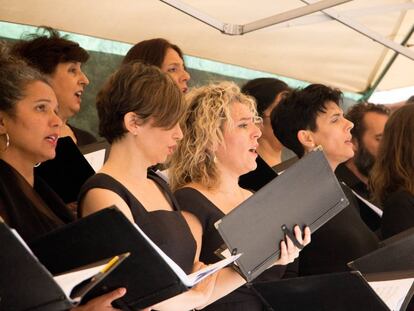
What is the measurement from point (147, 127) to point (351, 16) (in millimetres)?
1989

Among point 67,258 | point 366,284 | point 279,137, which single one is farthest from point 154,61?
point 67,258

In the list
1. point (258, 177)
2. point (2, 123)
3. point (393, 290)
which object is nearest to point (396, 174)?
point (258, 177)

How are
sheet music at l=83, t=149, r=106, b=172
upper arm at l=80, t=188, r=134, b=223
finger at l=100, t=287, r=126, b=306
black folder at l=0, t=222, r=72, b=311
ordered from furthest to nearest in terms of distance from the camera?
sheet music at l=83, t=149, r=106, b=172 < upper arm at l=80, t=188, r=134, b=223 < finger at l=100, t=287, r=126, b=306 < black folder at l=0, t=222, r=72, b=311

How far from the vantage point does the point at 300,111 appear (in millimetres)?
3773

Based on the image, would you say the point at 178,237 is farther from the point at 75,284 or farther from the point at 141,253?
the point at 75,284

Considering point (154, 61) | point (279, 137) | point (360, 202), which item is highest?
point (154, 61)

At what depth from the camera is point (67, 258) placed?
80.2 inches

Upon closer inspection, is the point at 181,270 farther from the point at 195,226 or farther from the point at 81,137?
the point at 81,137

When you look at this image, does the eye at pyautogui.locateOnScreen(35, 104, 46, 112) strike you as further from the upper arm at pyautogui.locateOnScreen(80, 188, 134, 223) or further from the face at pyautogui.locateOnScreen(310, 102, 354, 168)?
the face at pyautogui.locateOnScreen(310, 102, 354, 168)

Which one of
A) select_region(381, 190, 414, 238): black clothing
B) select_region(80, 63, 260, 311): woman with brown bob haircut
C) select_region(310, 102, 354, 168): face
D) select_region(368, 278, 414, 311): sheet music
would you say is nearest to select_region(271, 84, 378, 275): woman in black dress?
select_region(310, 102, 354, 168): face

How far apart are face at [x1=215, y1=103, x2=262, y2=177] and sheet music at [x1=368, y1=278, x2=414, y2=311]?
64 cm

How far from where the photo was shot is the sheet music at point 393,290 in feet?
9.27

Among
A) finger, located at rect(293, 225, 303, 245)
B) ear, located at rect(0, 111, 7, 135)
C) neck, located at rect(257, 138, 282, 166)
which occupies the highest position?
ear, located at rect(0, 111, 7, 135)

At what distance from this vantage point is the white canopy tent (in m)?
3.89
